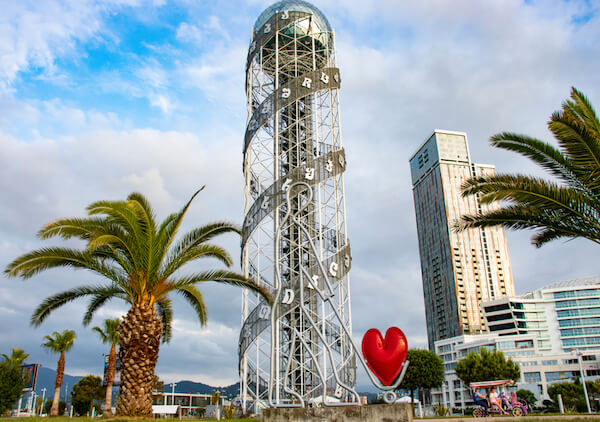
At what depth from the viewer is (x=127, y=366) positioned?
13.3 meters

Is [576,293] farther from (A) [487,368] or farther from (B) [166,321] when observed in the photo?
(B) [166,321]

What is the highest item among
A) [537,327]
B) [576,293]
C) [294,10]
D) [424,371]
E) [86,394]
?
[294,10]

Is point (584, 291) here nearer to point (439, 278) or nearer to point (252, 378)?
point (439, 278)

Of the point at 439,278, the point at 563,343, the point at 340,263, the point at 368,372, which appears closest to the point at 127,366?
the point at 368,372

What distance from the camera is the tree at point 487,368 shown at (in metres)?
49.0

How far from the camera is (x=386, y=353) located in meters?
10.2

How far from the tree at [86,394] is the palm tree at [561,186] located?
175ft

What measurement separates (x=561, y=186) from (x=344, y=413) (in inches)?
313

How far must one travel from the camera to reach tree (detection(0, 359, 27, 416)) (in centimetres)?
2848

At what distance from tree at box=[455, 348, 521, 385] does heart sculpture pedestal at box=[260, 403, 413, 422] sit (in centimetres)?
4522

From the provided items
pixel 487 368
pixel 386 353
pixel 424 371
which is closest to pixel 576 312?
pixel 487 368

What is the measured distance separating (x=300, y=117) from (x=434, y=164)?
430ft

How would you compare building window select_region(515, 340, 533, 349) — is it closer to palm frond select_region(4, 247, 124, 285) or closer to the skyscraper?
the skyscraper

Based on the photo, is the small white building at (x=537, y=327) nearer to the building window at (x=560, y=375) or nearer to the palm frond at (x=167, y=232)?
the building window at (x=560, y=375)
